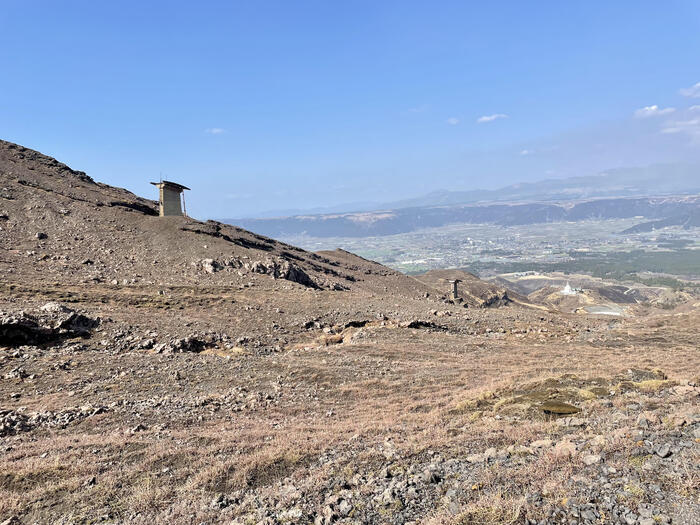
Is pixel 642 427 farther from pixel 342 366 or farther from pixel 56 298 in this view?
pixel 56 298

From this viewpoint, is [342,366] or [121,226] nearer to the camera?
[342,366]

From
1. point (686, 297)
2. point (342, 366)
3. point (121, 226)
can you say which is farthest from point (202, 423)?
point (686, 297)

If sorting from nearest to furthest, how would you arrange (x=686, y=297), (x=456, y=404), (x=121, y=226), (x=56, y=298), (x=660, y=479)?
(x=660, y=479) < (x=456, y=404) < (x=56, y=298) < (x=121, y=226) < (x=686, y=297)

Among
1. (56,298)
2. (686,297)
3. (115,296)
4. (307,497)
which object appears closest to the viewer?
(307,497)

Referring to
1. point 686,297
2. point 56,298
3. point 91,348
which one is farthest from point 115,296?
point 686,297

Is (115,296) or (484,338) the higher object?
→ (115,296)

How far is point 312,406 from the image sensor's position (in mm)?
13781

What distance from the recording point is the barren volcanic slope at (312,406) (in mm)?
7238

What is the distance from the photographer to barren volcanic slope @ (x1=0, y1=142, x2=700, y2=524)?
23.7 feet

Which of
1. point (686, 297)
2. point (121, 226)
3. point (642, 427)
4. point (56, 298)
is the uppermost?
point (121, 226)

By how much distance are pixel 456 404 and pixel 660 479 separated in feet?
21.5

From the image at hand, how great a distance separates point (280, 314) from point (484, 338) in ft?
41.9

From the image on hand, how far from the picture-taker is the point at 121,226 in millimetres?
38438

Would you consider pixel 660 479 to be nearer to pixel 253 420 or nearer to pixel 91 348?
pixel 253 420
